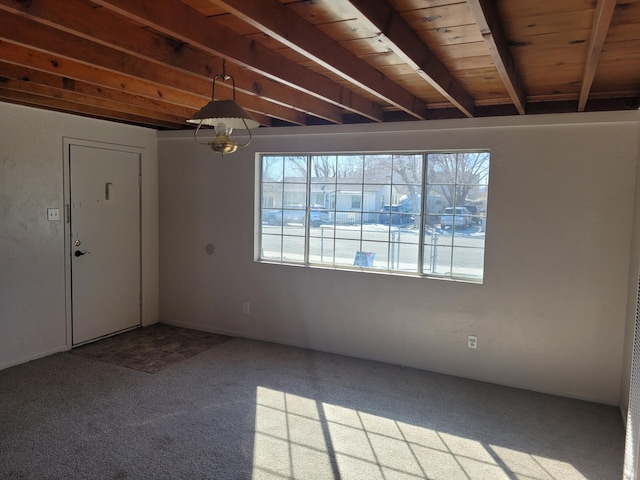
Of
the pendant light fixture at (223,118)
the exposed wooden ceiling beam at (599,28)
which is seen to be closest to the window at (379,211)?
the exposed wooden ceiling beam at (599,28)

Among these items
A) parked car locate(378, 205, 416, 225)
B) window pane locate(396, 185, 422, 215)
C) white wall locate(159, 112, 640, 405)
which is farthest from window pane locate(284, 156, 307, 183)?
window pane locate(396, 185, 422, 215)

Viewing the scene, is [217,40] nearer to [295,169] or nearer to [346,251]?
[295,169]

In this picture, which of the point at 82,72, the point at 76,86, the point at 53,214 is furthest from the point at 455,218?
the point at 53,214

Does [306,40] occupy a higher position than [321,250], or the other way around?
[306,40]

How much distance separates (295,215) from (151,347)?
79.9 inches

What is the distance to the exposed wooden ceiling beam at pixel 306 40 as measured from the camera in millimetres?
1781

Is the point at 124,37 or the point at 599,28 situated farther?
the point at 124,37

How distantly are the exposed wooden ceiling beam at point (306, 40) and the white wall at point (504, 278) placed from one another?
1327mm

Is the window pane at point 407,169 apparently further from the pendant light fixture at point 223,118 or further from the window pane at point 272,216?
the pendant light fixture at point 223,118

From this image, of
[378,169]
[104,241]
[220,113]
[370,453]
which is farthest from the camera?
[104,241]

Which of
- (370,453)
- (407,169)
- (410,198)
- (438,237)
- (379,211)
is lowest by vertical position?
(370,453)

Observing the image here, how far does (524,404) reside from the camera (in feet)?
11.5

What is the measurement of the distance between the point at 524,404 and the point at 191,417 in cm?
256

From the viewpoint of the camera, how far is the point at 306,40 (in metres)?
2.12
